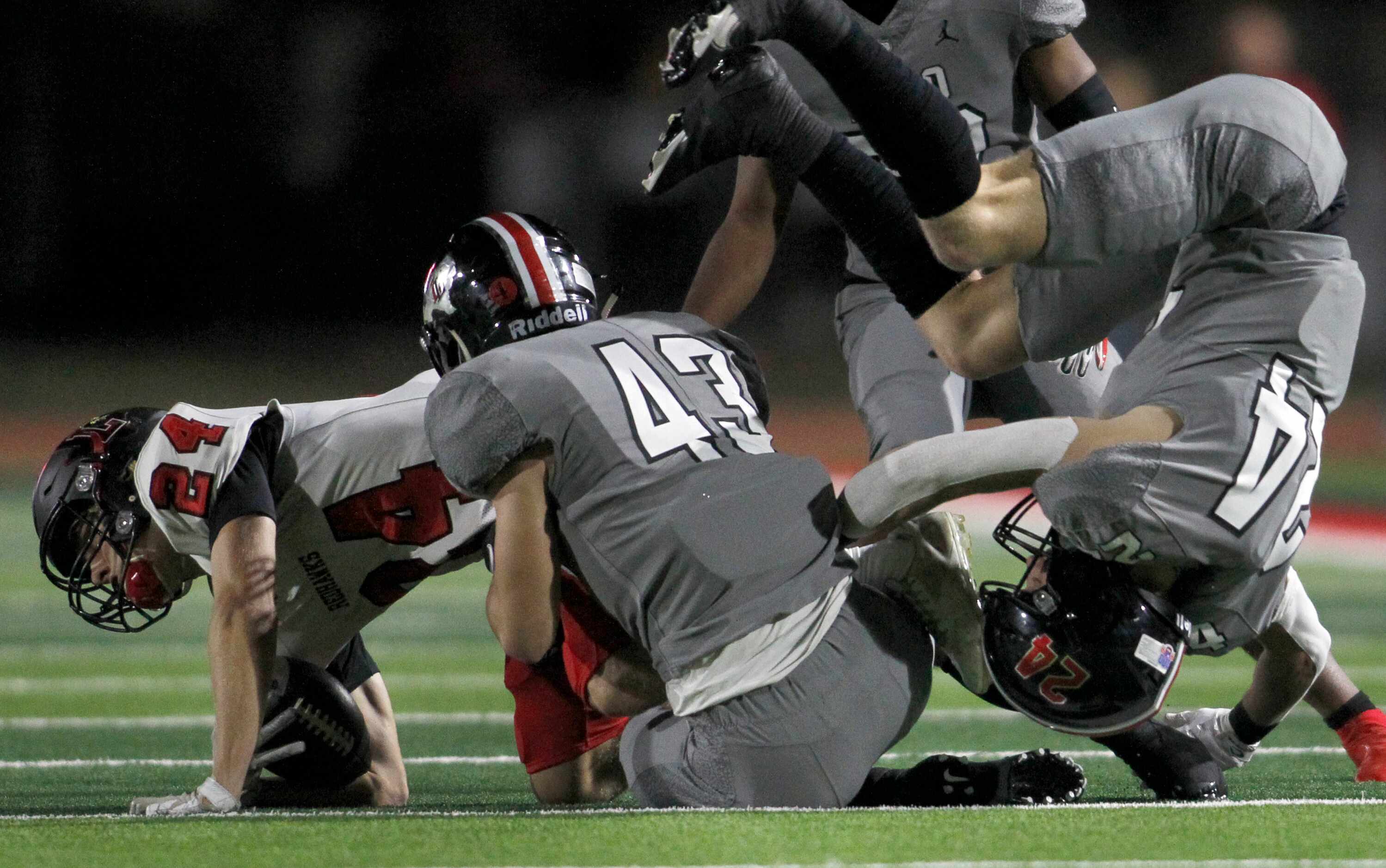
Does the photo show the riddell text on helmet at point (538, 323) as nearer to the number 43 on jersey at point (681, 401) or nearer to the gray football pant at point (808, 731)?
the number 43 on jersey at point (681, 401)

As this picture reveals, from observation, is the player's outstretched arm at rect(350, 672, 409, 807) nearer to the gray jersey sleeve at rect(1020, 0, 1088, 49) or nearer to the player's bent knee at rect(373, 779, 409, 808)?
the player's bent knee at rect(373, 779, 409, 808)

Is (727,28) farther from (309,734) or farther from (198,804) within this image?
(309,734)

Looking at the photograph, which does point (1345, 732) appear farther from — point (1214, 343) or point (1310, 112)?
point (1310, 112)

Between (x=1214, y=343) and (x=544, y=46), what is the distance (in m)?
11.5

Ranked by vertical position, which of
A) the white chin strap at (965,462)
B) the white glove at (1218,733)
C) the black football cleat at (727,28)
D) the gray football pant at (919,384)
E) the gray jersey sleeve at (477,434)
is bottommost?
the white glove at (1218,733)

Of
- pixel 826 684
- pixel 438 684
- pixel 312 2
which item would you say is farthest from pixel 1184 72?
pixel 826 684

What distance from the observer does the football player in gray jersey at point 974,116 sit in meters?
3.36

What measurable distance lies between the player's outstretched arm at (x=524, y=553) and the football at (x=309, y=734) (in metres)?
0.77

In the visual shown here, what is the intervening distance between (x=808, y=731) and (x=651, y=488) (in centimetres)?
47

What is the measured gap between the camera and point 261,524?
9.91 ft

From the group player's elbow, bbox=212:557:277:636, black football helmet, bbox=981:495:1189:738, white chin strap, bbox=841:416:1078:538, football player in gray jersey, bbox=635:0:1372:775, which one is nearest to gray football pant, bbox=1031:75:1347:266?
football player in gray jersey, bbox=635:0:1372:775

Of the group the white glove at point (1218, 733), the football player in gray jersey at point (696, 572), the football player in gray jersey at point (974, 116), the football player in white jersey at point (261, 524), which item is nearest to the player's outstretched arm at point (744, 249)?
the football player in gray jersey at point (974, 116)

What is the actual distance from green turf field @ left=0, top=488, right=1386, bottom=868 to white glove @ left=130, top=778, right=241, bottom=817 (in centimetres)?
9

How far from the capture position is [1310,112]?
8.54 feet
